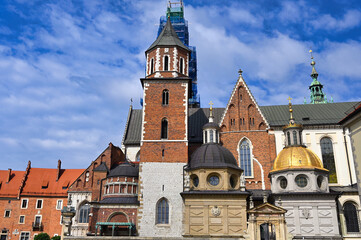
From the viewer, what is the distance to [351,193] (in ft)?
109

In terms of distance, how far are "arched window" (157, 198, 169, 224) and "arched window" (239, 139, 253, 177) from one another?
958cm

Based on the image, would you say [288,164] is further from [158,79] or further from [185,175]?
[158,79]

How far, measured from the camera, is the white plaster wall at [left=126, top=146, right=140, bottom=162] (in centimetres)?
4175

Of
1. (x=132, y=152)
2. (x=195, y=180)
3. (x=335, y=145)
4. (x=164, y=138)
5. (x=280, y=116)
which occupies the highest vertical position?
(x=280, y=116)

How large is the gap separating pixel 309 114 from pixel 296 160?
9517mm

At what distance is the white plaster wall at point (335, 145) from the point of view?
35.8 metres

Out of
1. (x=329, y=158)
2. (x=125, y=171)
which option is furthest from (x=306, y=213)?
(x=125, y=171)

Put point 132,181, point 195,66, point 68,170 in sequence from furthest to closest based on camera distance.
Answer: point 195,66 → point 68,170 → point 132,181

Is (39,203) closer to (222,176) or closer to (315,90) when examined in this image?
(222,176)

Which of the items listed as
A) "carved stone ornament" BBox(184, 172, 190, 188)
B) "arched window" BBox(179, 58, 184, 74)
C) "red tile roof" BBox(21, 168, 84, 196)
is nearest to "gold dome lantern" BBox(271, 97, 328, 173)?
"carved stone ornament" BBox(184, 172, 190, 188)

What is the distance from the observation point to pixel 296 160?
3294 cm

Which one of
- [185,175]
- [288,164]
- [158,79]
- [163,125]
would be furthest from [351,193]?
[158,79]

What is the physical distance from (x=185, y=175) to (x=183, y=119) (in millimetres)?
5439

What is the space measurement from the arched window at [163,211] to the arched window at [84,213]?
11.8 meters
